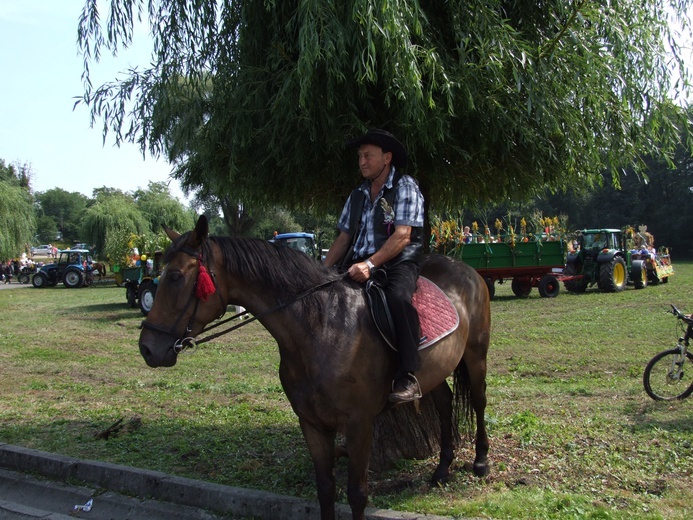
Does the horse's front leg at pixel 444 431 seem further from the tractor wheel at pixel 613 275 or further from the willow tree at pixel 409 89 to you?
the tractor wheel at pixel 613 275

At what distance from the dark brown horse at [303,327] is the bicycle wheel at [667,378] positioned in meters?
4.48

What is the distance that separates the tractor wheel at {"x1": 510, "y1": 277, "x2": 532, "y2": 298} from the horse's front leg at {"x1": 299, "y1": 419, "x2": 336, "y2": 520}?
17217 mm

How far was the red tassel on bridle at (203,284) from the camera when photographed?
139 inches

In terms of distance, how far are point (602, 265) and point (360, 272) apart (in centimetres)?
1826

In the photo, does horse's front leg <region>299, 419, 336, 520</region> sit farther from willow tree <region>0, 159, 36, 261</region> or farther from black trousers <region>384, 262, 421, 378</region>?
willow tree <region>0, 159, 36, 261</region>

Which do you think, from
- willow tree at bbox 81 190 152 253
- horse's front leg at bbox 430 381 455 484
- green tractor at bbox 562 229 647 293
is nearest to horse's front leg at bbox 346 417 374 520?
horse's front leg at bbox 430 381 455 484

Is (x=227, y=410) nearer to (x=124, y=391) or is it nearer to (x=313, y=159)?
(x=124, y=391)

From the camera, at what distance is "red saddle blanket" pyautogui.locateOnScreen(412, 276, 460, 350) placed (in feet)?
13.5

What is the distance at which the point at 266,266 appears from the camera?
3.78 metres

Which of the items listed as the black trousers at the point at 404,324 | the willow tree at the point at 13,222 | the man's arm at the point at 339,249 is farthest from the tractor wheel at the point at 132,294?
the willow tree at the point at 13,222

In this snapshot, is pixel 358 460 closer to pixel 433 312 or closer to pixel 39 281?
pixel 433 312

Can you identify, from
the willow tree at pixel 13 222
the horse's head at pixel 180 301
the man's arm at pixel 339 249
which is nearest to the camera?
the horse's head at pixel 180 301

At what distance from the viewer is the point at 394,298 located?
12.7 feet

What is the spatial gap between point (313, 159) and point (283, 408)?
321 centimetres
